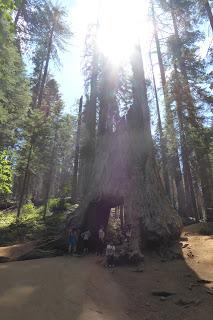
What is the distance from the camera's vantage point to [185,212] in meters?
24.6

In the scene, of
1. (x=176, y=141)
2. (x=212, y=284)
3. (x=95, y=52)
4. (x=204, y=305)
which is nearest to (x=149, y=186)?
(x=212, y=284)

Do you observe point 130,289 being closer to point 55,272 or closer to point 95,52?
point 55,272

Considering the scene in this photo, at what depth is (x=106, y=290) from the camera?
8719 millimetres

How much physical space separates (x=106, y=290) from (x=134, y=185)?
18.8 feet

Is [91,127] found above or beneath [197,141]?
above

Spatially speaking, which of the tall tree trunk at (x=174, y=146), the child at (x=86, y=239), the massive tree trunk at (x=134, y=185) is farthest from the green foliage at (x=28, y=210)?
the child at (x=86, y=239)

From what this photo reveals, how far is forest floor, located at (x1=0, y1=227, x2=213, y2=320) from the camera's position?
6898mm

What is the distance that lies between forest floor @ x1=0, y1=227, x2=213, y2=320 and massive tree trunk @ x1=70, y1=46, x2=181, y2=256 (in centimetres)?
A: 129

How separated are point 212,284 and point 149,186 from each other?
208 inches

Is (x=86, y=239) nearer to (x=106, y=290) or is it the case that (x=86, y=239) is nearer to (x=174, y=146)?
(x=106, y=290)

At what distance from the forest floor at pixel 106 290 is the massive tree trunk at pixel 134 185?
1293mm

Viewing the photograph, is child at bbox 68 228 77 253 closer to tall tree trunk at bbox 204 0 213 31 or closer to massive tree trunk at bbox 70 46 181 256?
massive tree trunk at bbox 70 46 181 256

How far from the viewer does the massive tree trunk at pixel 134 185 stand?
12.5m

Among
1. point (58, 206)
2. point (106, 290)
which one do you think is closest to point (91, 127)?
point (58, 206)
